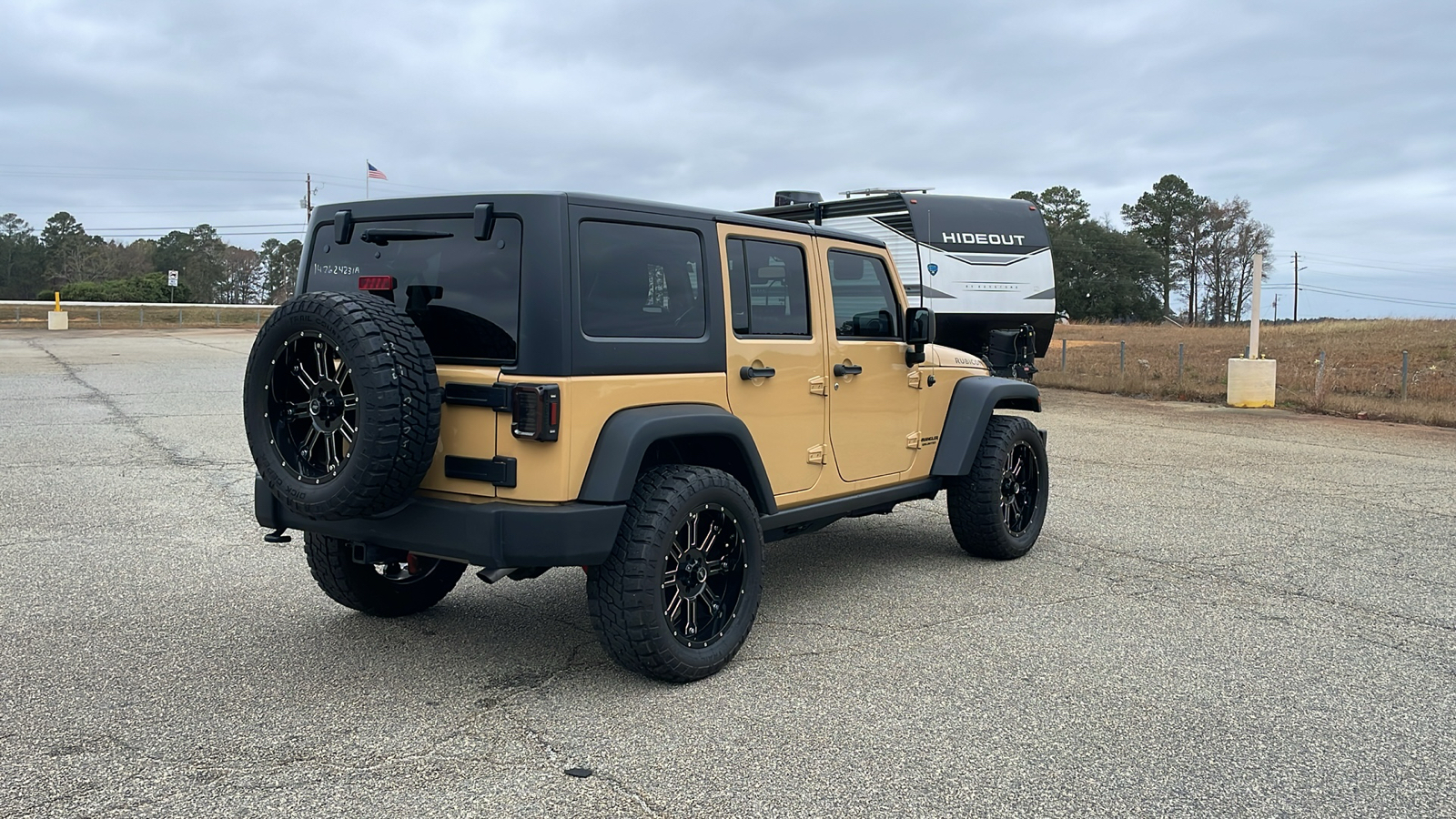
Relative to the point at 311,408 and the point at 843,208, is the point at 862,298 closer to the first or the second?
the point at 311,408

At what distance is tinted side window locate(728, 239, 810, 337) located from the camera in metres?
4.97

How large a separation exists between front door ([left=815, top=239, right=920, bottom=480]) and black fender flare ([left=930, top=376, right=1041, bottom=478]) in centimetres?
30

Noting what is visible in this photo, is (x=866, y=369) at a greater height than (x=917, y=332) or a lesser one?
lesser

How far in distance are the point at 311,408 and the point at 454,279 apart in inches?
28.5

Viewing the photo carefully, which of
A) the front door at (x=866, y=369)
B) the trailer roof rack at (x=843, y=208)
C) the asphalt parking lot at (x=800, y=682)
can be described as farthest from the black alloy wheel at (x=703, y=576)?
the trailer roof rack at (x=843, y=208)

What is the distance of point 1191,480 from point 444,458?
783cm

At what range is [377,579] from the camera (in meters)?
5.25

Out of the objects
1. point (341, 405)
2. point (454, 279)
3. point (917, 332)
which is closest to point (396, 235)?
point (454, 279)

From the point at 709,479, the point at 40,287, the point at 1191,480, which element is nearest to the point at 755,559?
the point at 709,479

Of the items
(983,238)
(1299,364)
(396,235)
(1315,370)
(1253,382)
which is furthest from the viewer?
(1299,364)

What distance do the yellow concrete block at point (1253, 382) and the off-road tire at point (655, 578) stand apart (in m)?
15.2

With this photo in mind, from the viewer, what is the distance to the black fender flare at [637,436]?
13.6ft

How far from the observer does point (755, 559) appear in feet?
15.5

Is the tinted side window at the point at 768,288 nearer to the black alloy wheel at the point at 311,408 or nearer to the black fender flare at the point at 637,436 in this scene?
the black fender flare at the point at 637,436
